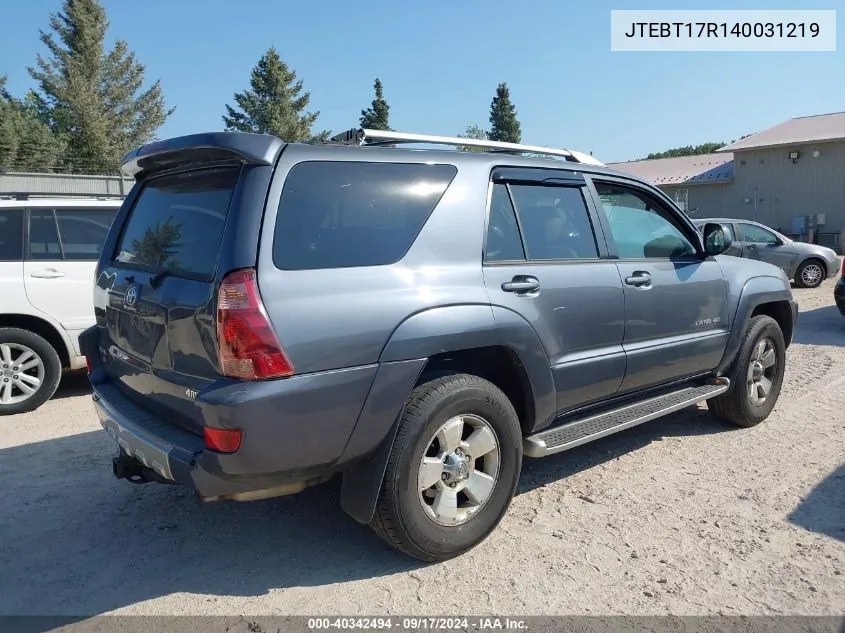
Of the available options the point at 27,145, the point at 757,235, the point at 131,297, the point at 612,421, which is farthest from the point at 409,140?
the point at 27,145

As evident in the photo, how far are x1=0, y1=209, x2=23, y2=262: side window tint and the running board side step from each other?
4.82 meters

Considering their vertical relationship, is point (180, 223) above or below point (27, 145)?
below

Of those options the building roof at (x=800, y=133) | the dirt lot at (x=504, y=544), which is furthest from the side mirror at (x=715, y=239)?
the building roof at (x=800, y=133)

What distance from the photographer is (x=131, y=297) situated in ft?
10.2

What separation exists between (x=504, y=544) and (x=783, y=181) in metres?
28.2

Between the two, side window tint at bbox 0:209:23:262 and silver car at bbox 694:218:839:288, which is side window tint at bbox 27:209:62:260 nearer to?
side window tint at bbox 0:209:23:262

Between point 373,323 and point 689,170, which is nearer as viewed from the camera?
point 373,323

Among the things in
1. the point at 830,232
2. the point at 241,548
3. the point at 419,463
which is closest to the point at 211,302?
the point at 419,463

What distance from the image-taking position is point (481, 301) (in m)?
3.14

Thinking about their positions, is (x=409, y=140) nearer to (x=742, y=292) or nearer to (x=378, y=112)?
(x=742, y=292)

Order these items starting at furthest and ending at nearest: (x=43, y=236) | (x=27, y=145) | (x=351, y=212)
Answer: (x=27, y=145)
(x=43, y=236)
(x=351, y=212)

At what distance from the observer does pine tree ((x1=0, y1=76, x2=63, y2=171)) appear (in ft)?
119

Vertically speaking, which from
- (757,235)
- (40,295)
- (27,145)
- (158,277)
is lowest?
(40,295)

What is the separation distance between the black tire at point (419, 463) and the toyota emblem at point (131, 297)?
4.55 ft
